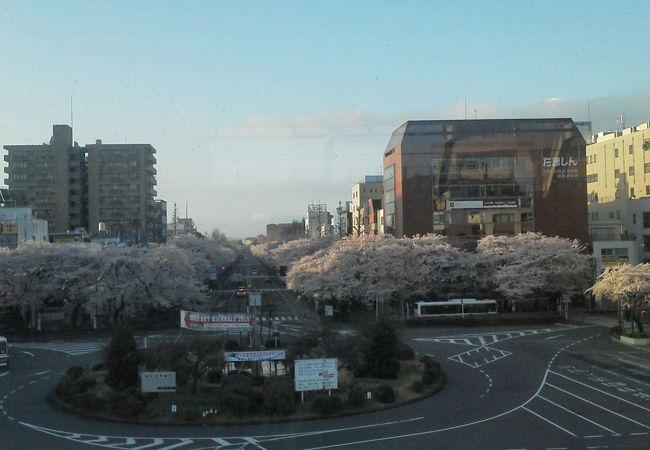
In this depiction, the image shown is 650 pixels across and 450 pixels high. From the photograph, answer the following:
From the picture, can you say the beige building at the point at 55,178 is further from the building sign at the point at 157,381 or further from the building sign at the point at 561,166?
the building sign at the point at 157,381

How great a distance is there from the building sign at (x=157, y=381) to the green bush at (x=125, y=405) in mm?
660

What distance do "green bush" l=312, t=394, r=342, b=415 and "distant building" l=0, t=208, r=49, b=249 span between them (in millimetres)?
37218

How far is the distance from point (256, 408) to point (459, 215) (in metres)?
33.5

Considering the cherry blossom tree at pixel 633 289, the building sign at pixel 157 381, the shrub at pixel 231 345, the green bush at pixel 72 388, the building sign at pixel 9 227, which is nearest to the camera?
the building sign at pixel 157 381

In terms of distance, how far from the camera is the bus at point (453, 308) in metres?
36.8

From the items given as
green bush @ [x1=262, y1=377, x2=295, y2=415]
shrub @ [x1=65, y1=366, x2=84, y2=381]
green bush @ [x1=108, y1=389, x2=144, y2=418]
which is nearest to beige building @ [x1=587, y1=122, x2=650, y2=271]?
green bush @ [x1=262, y1=377, x2=295, y2=415]

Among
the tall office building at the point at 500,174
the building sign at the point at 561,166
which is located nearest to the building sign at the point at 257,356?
the tall office building at the point at 500,174

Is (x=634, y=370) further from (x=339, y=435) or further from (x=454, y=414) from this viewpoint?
(x=339, y=435)

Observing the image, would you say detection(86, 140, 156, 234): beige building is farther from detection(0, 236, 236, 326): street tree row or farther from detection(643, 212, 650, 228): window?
detection(643, 212, 650, 228): window

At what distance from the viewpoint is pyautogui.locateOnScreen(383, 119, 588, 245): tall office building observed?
4609cm

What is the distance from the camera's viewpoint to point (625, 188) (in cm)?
5225

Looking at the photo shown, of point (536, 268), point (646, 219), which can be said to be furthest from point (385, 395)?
point (646, 219)

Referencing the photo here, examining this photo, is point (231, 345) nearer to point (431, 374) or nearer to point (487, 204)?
point (431, 374)

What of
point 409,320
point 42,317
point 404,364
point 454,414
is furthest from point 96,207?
point 454,414
